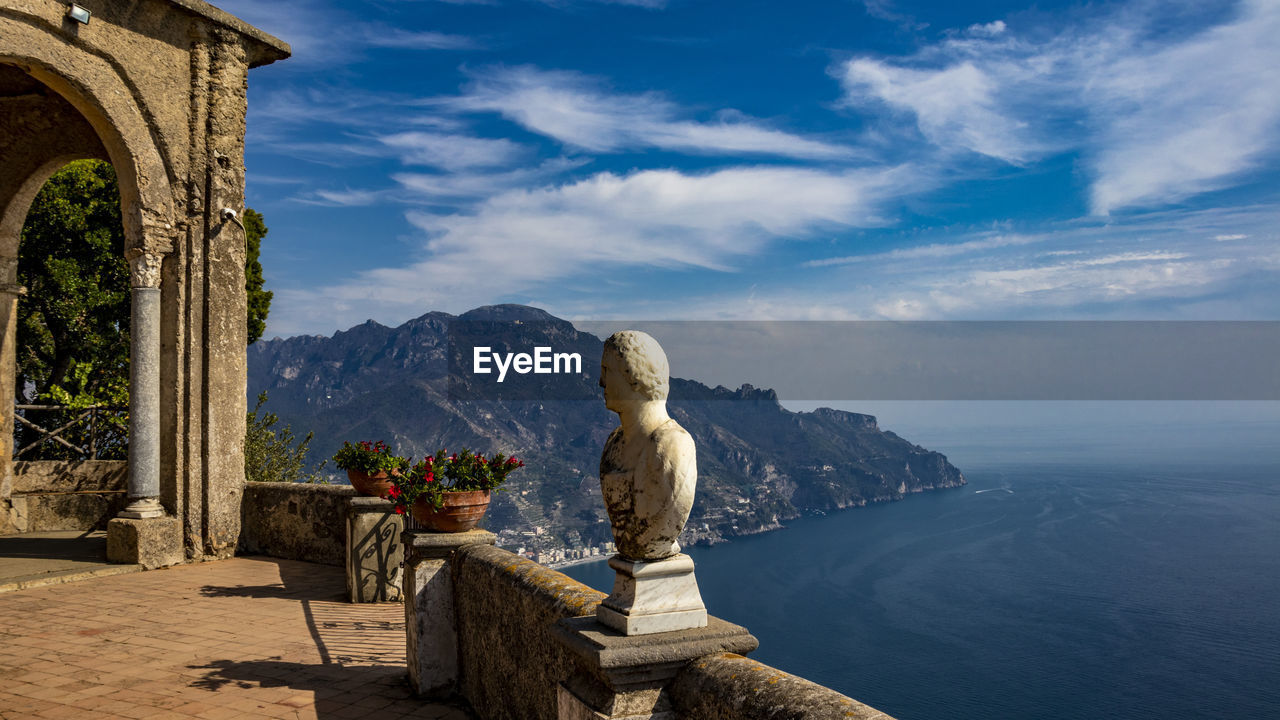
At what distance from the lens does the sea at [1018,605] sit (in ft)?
233

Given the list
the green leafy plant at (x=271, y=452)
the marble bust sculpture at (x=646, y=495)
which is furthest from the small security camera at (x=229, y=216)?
the marble bust sculpture at (x=646, y=495)

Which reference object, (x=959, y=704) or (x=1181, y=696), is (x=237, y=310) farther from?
(x=1181, y=696)

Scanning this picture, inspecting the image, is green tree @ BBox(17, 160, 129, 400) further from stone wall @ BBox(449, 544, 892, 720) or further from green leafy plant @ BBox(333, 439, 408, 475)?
stone wall @ BBox(449, 544, 892, 720)

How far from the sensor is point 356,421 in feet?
325

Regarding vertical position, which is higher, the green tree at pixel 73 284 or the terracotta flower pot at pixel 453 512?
the green tree at pixel 73 284

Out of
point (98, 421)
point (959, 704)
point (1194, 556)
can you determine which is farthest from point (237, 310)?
point (1194, 556)

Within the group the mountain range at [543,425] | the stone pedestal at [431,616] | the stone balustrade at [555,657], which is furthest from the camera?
the mountain range at [543,425]

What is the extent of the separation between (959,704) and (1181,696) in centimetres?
2177

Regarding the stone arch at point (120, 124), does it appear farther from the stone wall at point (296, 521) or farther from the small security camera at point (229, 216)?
the stone wall at point (296, 521)

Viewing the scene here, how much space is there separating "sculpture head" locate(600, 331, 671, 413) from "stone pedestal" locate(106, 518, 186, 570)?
25.9ft

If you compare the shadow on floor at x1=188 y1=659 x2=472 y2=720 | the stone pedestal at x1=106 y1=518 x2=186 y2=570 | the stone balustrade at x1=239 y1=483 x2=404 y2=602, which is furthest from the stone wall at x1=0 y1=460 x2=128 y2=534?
the shadow on floor at x1=188 y1=659 x2=472 y2=720

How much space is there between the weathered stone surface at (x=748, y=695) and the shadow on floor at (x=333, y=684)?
8.23 feet

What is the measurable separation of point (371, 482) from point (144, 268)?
4.01 m

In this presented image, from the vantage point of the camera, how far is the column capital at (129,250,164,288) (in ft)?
28.6
